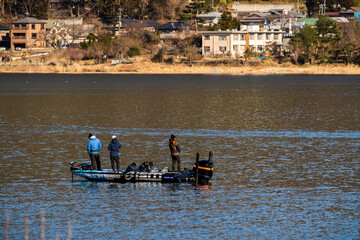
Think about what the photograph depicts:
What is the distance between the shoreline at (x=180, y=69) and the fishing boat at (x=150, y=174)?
12990 centimetres

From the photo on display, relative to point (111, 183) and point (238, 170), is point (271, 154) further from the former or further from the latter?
point (111, 183)

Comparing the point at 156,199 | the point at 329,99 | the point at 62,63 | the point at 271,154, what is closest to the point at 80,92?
Answer: the point at 329,99

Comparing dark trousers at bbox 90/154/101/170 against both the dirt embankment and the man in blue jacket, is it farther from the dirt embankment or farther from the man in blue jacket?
the dirt embankment

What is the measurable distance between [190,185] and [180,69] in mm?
131331

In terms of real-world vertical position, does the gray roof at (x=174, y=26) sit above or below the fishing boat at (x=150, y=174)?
above

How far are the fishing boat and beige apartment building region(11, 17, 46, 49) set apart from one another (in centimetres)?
16772

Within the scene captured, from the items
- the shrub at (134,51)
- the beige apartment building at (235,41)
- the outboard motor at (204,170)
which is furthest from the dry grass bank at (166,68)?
the outboard motor at (204,170)

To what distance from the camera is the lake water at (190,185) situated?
27575 mm

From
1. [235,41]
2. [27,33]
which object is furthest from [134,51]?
[27,33]

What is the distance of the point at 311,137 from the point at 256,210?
2822 centimetres

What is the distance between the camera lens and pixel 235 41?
168750 mm

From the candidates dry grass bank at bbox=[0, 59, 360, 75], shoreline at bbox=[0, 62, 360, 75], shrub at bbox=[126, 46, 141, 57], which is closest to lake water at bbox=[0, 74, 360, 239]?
shoreline at bbox=[0, 62, 360, 75]

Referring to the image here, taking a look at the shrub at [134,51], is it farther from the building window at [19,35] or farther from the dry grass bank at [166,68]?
the building window at [19,35]

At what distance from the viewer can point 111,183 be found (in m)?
36.4
